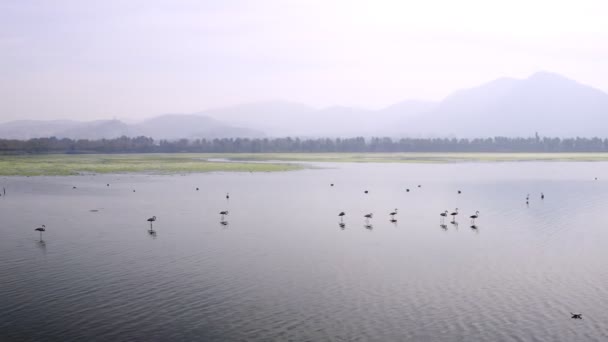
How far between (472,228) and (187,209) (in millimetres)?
31055

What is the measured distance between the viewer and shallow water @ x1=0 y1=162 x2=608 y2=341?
23703mm

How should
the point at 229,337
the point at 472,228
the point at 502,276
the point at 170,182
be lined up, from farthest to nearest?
the point at 170,182, the point at 472,228, the point at 502,276, the point at 229,337

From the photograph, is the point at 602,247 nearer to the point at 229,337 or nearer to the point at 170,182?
the point at 229,337

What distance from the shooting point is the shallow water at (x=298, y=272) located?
77.8ft

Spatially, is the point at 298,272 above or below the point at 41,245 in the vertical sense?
below

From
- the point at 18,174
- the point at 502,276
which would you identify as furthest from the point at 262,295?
the point at 18,174

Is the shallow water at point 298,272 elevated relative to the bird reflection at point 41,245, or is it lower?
lower

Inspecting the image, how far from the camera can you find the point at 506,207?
64.2 metres

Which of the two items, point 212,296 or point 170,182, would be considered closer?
point 212,296

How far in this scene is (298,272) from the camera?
3294 cm

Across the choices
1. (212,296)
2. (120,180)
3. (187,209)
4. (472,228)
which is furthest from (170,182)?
(212,296)

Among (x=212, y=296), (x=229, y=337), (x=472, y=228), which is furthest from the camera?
(x=472, y=228)

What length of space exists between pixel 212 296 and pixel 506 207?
154ft

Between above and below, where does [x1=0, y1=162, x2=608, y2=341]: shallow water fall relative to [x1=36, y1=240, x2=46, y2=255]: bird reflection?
below
